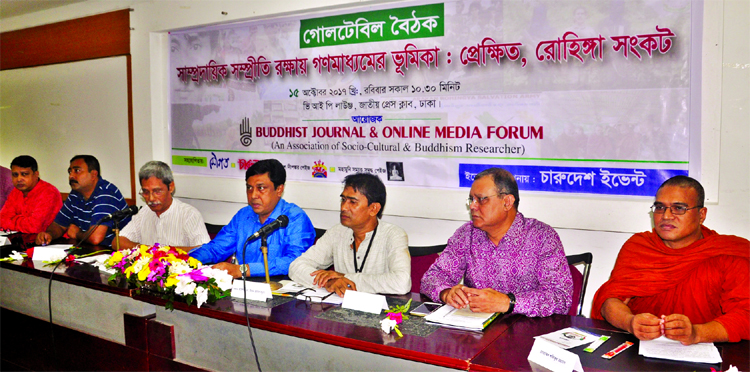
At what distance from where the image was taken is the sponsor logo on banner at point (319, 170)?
4.25 meters

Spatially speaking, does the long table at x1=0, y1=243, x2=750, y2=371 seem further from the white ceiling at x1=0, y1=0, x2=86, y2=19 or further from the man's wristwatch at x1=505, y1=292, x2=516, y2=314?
the white ceiling at x1=0, y1=0, x2=86, y2=19

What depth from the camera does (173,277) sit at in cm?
260

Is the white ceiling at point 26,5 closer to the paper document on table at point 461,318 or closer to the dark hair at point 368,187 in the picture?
the dark hair at point 368,187

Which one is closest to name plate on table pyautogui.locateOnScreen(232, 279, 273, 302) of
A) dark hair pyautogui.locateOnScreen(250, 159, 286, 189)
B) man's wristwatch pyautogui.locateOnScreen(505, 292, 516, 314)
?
dark hair pyautogui.locateOnScreen(250, 159, 286, 189)

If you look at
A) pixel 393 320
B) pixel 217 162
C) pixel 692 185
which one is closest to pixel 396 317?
pixel 393 320

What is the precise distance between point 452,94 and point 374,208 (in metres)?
1.07

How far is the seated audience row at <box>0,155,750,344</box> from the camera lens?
2.29m

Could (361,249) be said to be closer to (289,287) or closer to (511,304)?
(289,287)

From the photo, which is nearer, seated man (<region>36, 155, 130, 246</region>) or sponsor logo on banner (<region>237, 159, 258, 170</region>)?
seated man (<region>36, 155, 130, 246</region>)

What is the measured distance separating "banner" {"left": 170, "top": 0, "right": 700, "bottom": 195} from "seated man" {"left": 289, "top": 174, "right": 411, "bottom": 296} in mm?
845

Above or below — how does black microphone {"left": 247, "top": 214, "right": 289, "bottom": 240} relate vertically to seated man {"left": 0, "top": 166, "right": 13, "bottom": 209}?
below

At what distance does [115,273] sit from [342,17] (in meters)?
2.28

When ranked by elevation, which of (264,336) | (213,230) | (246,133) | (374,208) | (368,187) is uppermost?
(246,133)

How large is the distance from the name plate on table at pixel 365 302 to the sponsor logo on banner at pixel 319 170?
1889 mm
